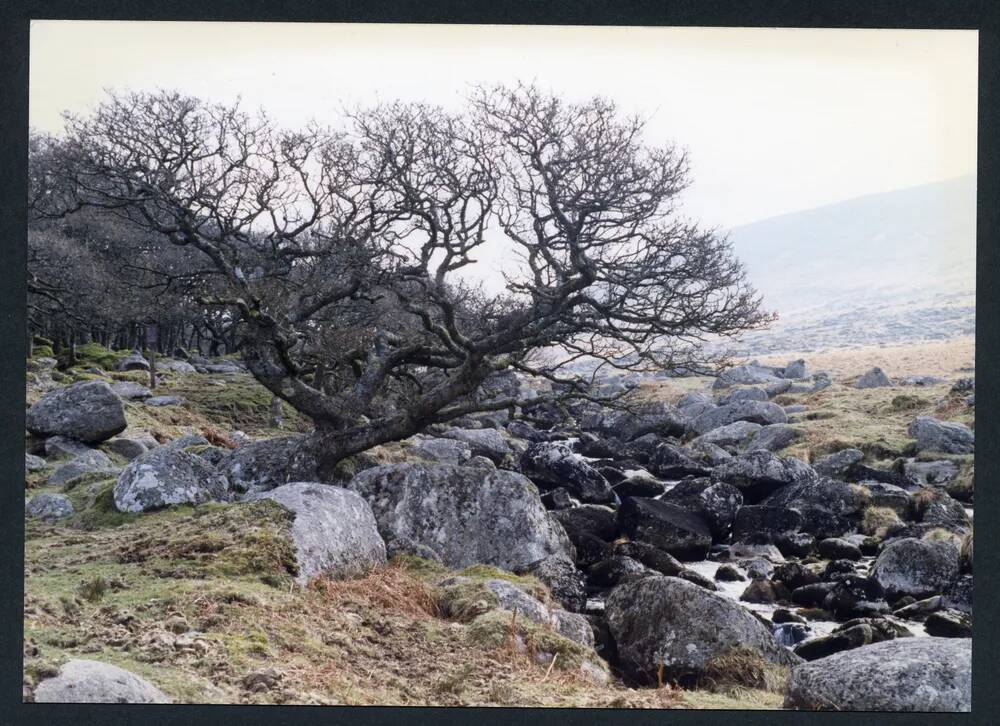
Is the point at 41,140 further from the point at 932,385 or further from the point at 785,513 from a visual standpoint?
the point at 932,385

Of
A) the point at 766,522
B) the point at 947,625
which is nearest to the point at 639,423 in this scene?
the point at 766,522

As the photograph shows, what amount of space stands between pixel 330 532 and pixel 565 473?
966cm

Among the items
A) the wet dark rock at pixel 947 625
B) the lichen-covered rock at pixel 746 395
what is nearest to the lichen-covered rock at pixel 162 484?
the wet dark rock at pixel 947 625

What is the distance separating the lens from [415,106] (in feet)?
34.7

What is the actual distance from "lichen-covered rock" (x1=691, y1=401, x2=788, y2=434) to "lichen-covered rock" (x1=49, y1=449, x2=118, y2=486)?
14.8 meters

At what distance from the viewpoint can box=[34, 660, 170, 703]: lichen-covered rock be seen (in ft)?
19.9

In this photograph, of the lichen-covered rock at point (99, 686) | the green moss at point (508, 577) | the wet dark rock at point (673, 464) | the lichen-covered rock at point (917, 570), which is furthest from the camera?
the wet dark rock at point (673, 464)

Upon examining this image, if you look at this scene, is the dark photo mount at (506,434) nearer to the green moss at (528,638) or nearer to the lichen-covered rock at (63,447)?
the green moss at (528,638)

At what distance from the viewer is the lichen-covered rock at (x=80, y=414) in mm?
12797

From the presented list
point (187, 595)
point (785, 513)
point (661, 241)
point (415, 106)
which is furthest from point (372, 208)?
point (785, 513)

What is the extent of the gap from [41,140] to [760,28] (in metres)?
7.99

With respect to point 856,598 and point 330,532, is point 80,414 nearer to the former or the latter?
point 330,532

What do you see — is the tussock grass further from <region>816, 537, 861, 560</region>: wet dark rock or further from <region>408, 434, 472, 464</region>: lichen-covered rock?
<region>408, 434, 472, 464</region>: lichen-covered rock

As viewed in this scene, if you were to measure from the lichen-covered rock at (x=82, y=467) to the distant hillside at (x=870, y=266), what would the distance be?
29.6ft
